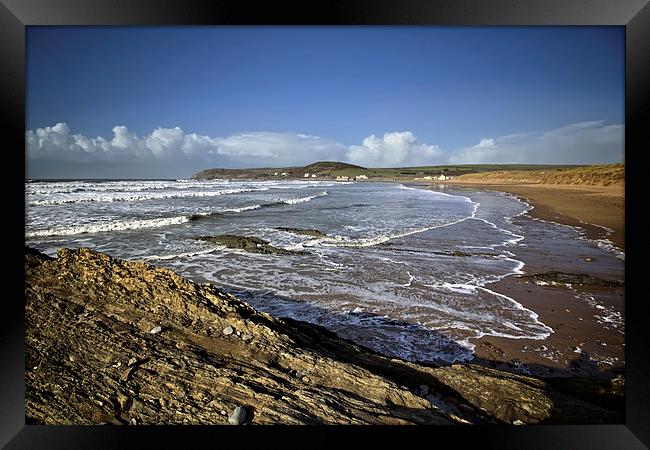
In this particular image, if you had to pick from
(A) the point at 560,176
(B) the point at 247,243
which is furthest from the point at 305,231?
Result: (A) the point at 560,176

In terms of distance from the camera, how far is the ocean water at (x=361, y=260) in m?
3.70

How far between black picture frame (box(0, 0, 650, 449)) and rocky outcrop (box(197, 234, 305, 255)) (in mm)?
5182

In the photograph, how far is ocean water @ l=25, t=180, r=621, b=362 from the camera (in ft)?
12.1

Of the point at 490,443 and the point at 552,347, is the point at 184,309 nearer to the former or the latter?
the point at 490,443

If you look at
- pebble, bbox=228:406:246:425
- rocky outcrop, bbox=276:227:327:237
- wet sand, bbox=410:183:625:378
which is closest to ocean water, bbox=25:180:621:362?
wet sand, bbox=410:183:625:378

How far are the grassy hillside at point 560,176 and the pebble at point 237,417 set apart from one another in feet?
8.91

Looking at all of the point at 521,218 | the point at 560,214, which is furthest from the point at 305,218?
the point at 560,214

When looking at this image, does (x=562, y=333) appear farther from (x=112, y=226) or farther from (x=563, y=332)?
(x=112, y=226)

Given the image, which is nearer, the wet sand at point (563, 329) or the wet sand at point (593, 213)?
the wet sand at point (563, 329)

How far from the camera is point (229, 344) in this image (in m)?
2.31

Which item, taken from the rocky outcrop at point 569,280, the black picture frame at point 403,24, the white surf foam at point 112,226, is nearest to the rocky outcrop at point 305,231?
the white surf foam at point 112,226

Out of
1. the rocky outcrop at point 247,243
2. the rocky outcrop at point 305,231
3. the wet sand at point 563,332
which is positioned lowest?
the wet sand at point 563,332

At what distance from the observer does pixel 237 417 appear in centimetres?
177

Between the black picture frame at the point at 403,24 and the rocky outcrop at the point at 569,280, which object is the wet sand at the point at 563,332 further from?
the black picture frame at the point at 403,24
